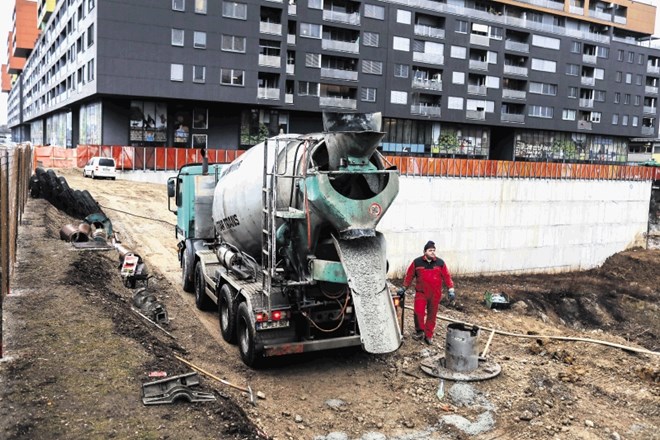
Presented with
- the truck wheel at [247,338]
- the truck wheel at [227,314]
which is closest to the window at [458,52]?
the truck wheel at [227,314]

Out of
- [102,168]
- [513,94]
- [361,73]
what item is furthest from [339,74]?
[102,168]

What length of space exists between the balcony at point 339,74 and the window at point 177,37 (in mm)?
14049

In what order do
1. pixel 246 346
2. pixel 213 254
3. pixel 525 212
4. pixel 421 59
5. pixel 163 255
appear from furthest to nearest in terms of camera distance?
pixel 421 59 → pixel 525 212 → pixel 163 255 → pixel 213 254 → pixel 246 346

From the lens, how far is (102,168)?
34906 mm

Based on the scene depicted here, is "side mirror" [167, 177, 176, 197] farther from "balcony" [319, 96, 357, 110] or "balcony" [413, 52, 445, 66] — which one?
"balcony" [413, 52, 445, 66]

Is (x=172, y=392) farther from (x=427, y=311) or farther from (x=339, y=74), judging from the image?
(x=339, y=74)

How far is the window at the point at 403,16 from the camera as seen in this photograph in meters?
Answer: 54.9

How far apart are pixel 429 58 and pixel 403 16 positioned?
4.91 meters

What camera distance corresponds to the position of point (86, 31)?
143ft

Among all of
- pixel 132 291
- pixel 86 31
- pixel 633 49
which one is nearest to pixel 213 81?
pixel 86 31

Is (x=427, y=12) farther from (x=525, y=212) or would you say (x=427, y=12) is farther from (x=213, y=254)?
(x=213, y=254)

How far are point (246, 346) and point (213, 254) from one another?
354 cm

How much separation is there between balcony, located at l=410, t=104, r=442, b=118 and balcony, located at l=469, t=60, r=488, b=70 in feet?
21.4

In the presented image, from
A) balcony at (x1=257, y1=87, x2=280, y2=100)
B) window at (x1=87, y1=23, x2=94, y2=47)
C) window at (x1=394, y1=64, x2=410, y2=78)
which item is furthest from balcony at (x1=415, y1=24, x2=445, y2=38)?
window at (x1=87, y1=23, x2=94, y2=47)
